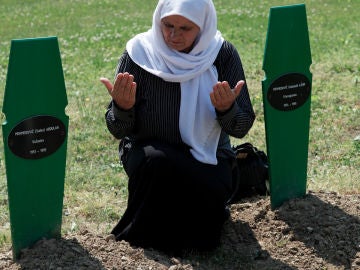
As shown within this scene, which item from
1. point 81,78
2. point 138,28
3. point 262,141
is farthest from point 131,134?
point 138,28

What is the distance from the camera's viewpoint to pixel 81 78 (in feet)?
28.3

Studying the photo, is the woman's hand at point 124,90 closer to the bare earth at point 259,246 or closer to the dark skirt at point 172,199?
the dark skirt at point 172,199

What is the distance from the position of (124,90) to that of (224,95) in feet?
1.63

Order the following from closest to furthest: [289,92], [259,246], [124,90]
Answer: [124,90]
[259,246]
[289,92]

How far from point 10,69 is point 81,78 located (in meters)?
5.18

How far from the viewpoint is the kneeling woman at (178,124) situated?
12.7 feet

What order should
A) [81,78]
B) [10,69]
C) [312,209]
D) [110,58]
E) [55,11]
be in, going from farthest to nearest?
1. [55,11]
2. [110,58]
3. [81,78]
4. [312,209]
5. [10,69]

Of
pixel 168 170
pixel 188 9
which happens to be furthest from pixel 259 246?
pixel 188 9

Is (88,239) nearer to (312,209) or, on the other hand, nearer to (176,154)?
(176,154)

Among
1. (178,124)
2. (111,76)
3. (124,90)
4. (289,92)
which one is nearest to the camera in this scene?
(124,90)

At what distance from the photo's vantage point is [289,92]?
4270 mm

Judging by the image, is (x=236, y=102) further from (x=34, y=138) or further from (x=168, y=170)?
(x=34, y=138)

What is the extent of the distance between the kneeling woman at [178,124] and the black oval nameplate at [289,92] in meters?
0.21

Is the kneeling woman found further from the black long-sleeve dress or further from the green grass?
the green grass
